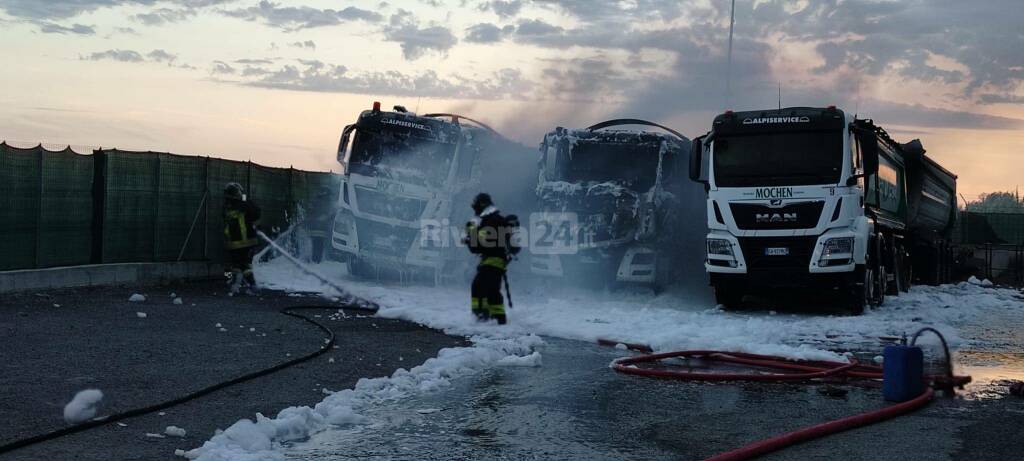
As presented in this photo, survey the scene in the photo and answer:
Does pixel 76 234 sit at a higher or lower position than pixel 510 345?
higher

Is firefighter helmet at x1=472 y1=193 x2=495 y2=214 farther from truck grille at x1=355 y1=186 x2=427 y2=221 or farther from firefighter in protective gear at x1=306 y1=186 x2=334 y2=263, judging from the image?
firefighter in protective gear at x1=306 y1=186 x2=334 y2=263

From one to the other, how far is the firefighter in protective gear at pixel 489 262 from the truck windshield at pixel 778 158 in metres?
4.57

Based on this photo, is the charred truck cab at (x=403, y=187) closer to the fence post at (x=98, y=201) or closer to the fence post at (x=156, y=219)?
the fence post at (x=156, y=219)

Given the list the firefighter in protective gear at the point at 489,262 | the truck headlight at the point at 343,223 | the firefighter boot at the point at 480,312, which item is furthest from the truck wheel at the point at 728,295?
the truck headlight at the point at 343,223

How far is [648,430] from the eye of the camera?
6.96 metres

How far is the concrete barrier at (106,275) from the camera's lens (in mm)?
15539

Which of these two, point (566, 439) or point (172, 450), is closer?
point (172, 450)

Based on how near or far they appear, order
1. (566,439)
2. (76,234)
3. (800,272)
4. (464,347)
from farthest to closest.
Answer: (76,234)
(800,272)
(464,347)
(566,439)

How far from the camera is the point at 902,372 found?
8.09 m

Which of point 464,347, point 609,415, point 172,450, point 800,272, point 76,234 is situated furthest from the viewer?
point 76,234

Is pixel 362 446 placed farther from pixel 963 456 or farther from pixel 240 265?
pixel 240 265

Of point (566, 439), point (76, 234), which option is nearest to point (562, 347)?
point (566, 439)

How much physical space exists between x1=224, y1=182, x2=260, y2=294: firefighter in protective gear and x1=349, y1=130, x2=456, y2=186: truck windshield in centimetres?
319

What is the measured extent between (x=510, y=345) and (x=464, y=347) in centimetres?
49
